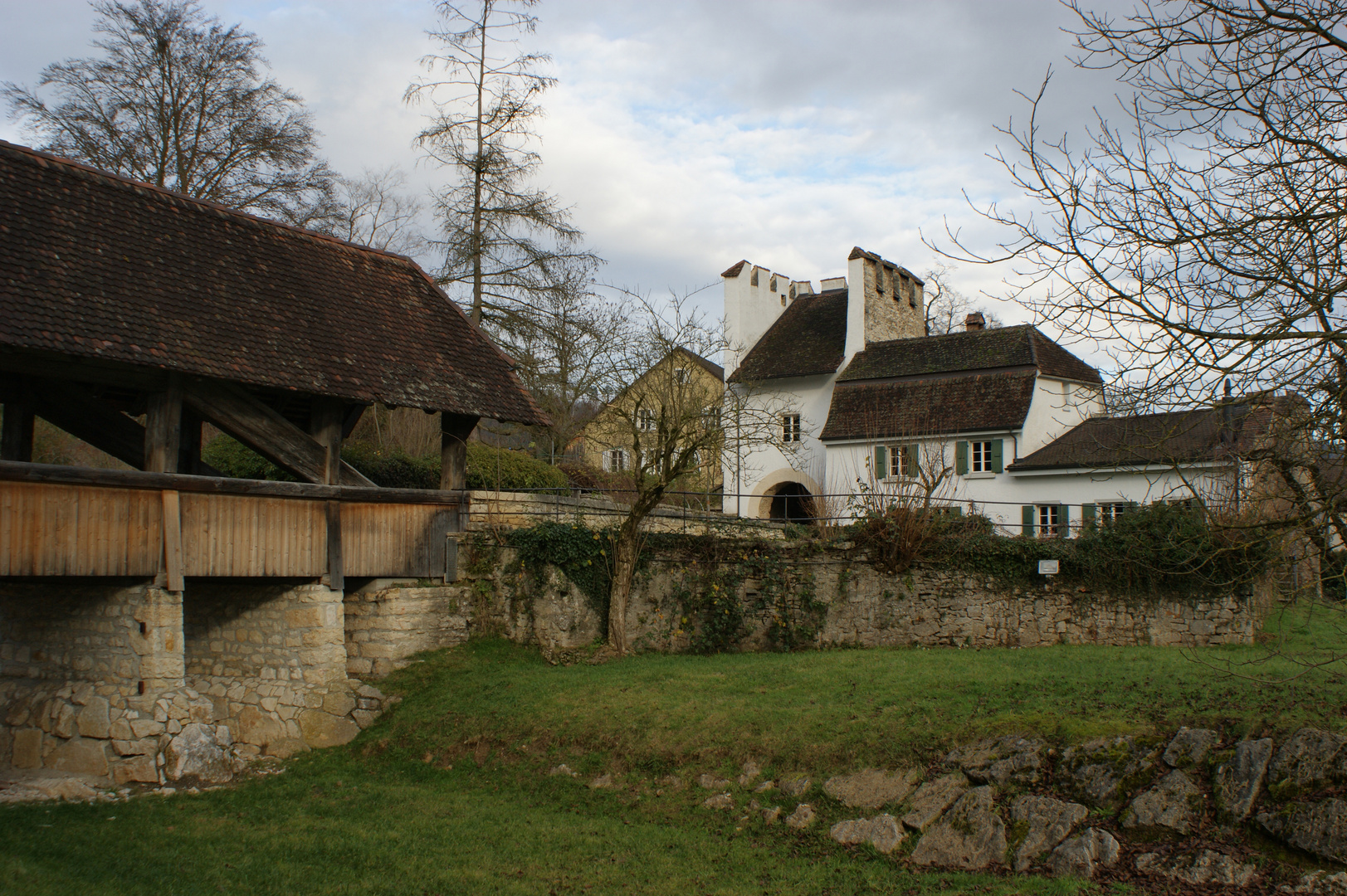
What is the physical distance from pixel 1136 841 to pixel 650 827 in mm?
4024

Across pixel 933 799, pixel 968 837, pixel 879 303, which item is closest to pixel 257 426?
pixel 933 799

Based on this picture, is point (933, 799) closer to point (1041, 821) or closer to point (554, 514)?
point (1041, 821)

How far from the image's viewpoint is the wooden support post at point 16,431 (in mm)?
10922

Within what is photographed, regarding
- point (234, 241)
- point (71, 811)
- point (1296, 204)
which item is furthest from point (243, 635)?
point (1296, 204)

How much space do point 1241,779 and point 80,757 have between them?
11.2m

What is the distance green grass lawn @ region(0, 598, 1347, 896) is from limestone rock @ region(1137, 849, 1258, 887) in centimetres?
66

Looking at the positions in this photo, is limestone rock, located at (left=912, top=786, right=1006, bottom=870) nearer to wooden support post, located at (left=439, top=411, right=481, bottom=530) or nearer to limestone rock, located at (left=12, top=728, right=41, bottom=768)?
wooden support post, located at (left=439, top=411, right=481, bottom=530)

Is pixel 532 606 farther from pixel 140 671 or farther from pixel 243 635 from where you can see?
pixel 140 671

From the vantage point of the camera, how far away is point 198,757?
1022cm

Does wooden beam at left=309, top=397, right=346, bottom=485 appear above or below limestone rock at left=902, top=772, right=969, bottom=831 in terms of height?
above

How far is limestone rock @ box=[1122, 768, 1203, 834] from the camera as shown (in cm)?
708

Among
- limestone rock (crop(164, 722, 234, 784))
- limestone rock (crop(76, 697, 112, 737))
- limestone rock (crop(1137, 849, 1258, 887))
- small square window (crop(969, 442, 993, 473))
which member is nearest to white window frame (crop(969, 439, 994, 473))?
small square window (crop(969, 442, 993, 473))

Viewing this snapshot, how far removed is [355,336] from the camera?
488 inches

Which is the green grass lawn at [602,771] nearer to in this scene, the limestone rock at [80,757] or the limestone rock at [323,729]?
the limestone rock at [323,729]
